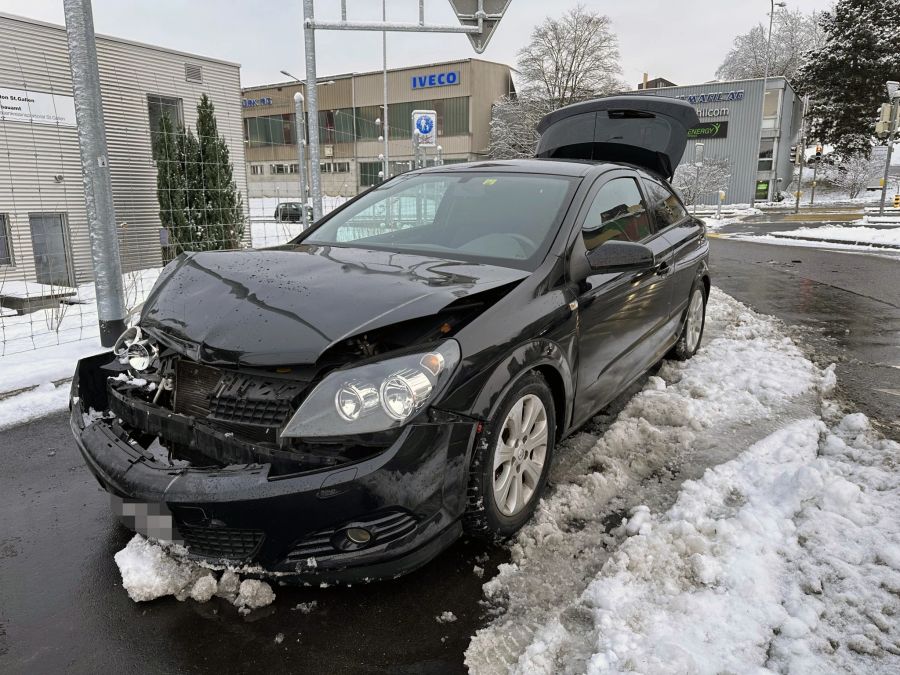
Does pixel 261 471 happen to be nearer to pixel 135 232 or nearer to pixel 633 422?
pixel 633 422

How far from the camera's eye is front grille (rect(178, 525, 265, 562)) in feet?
6.99

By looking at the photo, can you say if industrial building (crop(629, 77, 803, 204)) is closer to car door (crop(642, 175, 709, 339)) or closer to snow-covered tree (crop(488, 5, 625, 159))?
snow-covered tree (crop(488, 5, 625, 159))

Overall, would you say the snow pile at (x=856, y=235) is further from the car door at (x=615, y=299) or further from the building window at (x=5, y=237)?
the building window at (x=5, y=237)

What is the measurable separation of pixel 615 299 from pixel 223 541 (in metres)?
2.32

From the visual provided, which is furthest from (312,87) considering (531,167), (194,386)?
(194,386)

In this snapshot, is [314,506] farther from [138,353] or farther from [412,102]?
[412,102]

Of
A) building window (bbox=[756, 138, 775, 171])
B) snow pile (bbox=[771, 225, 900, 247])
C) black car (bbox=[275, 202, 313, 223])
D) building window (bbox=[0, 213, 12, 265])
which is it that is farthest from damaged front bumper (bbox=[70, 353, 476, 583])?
building window (bbox=[756, 138, 775, 171])

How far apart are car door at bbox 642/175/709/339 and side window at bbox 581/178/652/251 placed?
312 mm

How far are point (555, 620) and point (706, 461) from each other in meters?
1.72

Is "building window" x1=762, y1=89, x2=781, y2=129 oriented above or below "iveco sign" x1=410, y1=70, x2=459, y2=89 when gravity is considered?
below

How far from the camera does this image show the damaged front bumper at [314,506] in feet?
6.79

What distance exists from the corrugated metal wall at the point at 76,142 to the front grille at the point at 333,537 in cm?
1234

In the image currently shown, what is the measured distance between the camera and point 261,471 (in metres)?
2.12

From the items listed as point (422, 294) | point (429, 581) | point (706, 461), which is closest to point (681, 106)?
point (706, 461)
